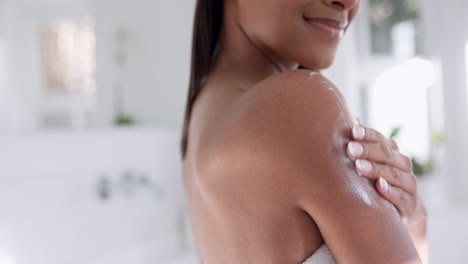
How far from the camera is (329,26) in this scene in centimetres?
55

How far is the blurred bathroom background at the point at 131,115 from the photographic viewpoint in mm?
1832

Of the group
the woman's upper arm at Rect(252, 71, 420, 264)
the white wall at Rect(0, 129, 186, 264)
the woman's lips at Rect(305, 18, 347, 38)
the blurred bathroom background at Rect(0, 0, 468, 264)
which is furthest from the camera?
the blurred bathroom background at Rect(0, 0, 468, 264)

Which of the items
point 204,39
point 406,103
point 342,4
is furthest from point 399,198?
point 406,103

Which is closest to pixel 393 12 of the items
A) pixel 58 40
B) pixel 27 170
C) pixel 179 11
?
pixel 179 11

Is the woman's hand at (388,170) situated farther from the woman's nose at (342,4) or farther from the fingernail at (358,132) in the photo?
the woman's nose at (342,4)

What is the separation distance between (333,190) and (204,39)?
343 millimetres

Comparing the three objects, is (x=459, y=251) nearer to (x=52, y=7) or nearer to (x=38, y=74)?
(x=38, y=74)

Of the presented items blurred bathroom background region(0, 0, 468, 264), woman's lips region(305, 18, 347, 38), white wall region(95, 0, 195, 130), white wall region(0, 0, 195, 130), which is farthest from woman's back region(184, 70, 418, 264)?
white wall region(95, 0, 195, 130)

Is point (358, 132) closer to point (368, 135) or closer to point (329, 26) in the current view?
point (368, 135)

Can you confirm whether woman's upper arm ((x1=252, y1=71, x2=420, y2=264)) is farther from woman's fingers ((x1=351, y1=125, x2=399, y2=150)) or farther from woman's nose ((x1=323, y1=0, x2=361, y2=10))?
woman's nose ((x1=323, y1=0, x2=361, y2=10))

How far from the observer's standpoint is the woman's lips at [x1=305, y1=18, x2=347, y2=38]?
537mm

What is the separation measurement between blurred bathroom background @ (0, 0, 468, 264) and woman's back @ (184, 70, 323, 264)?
137 cm

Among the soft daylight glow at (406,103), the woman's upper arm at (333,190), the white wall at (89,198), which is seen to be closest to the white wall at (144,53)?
the white wall at (89,198)

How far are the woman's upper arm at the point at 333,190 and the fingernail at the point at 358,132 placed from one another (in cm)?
1
